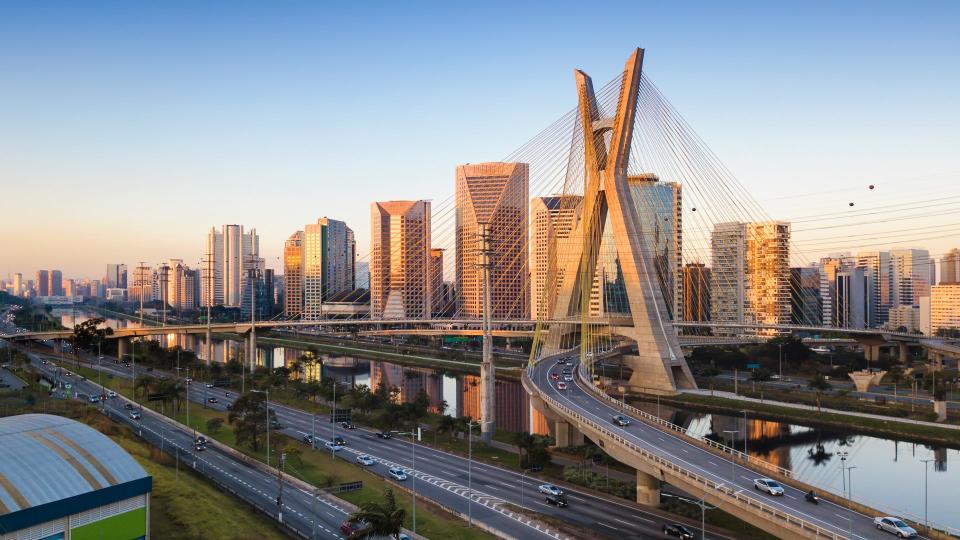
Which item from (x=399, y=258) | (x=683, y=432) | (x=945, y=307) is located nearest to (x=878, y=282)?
(x=945, y=307)

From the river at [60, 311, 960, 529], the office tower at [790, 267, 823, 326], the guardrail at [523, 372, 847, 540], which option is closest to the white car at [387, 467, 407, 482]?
the guardrail at [523, 372, 847, 540]

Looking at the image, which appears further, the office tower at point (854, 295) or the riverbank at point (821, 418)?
the office tower at point (854, 295)

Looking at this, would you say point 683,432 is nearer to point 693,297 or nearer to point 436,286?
point 693,297

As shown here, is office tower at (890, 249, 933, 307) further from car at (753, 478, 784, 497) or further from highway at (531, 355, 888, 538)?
car at (753, 478, 784, 497)

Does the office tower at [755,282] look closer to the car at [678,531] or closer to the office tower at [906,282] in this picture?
the office tower at [906,282]

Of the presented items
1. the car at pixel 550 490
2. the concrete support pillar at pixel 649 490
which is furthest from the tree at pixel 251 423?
the concrete support pillar at pixel 649 490

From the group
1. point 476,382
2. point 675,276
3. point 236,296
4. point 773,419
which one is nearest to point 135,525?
point 773,419
